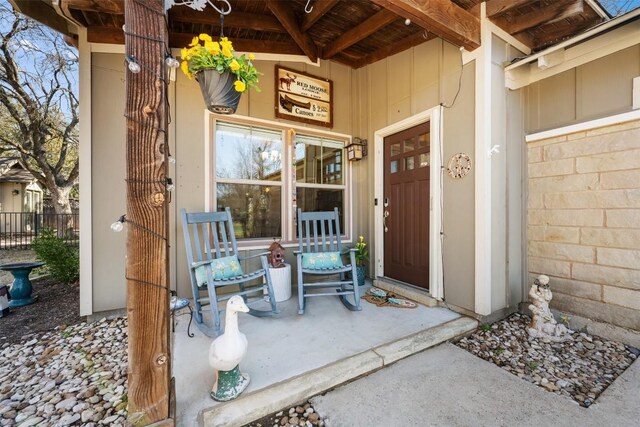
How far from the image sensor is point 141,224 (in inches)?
45.9

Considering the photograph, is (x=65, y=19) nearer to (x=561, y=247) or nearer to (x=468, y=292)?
(x=468, y=292)

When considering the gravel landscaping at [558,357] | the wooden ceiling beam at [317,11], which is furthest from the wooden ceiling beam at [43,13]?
the gravel landscaping at [558,357]

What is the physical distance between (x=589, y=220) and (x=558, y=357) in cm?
121

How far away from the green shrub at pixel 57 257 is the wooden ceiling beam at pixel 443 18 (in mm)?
4405

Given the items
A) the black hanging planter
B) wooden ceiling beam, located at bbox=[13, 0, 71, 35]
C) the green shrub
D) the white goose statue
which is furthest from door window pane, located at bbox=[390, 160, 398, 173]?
the green shrub

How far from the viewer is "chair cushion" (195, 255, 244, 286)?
2.26 meters

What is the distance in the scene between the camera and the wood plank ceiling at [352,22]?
219cm

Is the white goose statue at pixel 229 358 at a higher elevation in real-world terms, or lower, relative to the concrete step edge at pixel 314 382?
higher

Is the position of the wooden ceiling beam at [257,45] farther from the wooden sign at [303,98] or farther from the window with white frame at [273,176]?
the window with white frame at [273,176]

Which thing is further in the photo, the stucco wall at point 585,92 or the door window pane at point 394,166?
the door window pane at point 394,166

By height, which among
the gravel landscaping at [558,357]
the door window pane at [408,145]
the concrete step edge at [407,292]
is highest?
the door window pane at [408,145]

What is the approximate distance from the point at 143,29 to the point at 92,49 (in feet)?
6.61

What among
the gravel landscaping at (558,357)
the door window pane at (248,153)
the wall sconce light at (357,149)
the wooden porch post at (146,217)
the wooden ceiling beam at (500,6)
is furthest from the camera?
the wall sconce light at (357,149)

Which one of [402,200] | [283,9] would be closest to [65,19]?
[283,9]
